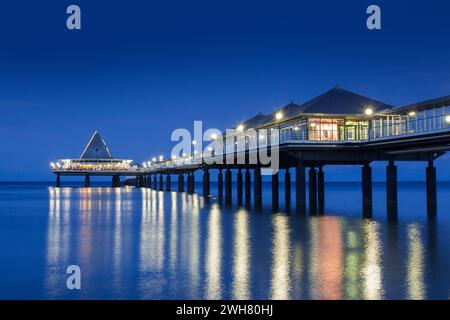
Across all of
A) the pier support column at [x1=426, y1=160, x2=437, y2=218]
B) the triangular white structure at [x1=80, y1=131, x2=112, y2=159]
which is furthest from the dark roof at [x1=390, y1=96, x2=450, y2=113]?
the triangular white structure at [x1=80, y1=131, x2=112, y2=159]

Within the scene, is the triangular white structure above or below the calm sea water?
above

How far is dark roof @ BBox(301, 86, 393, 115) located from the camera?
43.1m

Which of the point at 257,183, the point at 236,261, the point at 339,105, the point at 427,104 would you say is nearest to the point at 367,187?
the point at 339,105

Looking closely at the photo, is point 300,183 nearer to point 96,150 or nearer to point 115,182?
point 115,182

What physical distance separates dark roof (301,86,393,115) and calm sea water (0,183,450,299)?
11640 mm

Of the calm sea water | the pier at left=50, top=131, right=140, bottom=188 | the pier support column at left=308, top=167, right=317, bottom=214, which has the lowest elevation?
the calm sea water

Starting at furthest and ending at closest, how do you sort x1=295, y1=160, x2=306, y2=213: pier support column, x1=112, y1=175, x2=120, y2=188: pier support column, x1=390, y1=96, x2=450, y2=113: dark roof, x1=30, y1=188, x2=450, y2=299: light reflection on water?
1. x1=112, y1=175, x2=120, y2=188: pier support column
2. x1=295, y1=160, x2=306, y2=213: pier support column
3. x1=390, y1=96, x2=450, y2=113: dark roof
4. x1=30, y1=188, x2=450, y2=299: light reflection on water

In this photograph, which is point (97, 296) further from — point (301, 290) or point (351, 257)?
point (351, 257)

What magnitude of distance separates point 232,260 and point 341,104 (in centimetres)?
2726

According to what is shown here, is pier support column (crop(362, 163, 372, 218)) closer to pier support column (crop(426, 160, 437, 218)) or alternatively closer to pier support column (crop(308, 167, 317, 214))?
pier support column (crop(426, 160, 437, 218))

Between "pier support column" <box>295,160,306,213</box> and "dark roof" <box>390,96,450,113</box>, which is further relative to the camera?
"pier support column" <box>295,160,306,213</box>

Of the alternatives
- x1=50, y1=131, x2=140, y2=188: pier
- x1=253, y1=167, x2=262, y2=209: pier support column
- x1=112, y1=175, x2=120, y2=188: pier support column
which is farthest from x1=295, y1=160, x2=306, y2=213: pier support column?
x1=112, y1=175, x2=120, y2=188: pier support column

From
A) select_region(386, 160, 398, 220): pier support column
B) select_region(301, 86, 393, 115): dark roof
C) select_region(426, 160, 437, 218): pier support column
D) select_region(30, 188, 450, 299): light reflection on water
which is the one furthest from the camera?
select_region(301, 86, 393, 115): dark roof
